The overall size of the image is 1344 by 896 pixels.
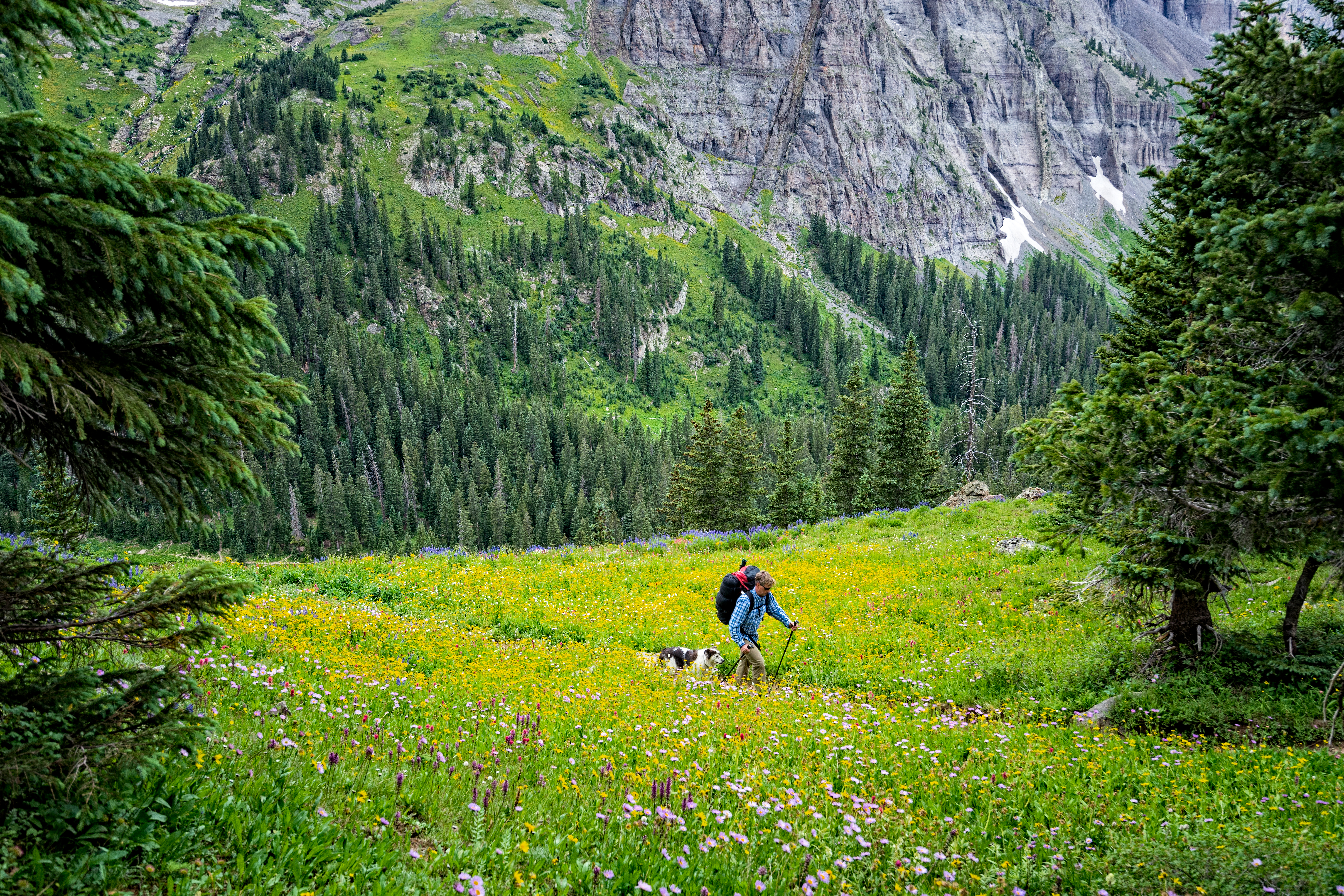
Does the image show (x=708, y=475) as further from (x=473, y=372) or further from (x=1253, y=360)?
(x=473, y=372)

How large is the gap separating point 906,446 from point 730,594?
135 ft

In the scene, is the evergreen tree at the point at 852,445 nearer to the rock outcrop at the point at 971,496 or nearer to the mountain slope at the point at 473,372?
the rock outcrop at the point at 971,496

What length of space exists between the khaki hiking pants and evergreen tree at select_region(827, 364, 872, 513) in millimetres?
42295

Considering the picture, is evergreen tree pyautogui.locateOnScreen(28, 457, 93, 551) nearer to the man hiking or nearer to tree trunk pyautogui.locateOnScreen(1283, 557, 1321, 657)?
the man hiking

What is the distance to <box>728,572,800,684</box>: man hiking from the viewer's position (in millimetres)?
11219

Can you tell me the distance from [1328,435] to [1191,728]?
256 inches

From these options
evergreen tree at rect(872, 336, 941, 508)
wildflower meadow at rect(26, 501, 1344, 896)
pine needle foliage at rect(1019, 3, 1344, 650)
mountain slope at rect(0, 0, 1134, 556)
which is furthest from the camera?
mountain slope at rect(0, 0, 1134, 556)

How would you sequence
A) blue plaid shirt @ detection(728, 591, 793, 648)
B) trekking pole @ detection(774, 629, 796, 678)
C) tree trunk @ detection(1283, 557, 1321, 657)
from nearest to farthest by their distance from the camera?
tree trunk @ detection(1283, 557, 1321, 657), trekking pole @ detection(774, 629, 796, 678), blue plaid shirt @ detection(728, 591, 793, 648)

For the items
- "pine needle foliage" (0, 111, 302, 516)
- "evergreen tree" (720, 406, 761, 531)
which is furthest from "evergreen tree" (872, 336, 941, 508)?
Result: "pine needle foliage" (0, 111, 302, 516)

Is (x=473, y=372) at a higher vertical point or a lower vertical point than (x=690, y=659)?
higher

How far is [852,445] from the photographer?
53.4 m

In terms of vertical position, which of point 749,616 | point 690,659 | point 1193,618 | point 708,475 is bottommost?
point 708,475

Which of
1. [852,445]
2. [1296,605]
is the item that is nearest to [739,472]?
[852,445]

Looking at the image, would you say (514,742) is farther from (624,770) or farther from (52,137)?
(52,137)
